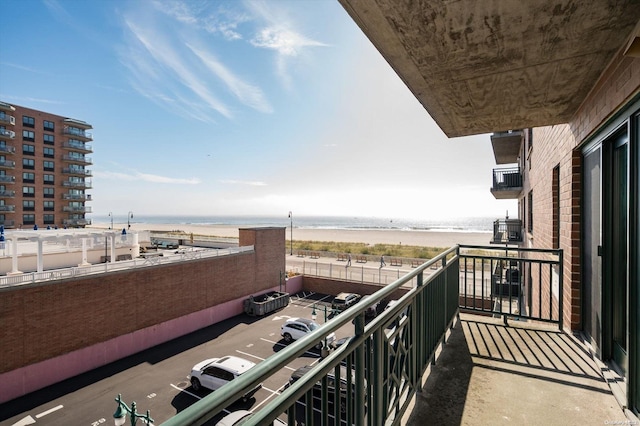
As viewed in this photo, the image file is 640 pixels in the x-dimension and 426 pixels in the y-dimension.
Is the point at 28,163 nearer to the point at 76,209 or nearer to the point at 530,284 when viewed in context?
the point at 76,209

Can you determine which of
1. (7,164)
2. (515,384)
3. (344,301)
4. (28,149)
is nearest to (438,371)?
(515,384)

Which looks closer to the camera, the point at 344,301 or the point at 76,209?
the point at 344,301

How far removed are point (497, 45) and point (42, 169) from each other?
58.0 meters

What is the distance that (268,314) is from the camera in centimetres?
2005

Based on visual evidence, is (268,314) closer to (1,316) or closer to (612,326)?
(1,316)

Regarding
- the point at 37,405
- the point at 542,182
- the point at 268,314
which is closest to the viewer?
the point at 542,182

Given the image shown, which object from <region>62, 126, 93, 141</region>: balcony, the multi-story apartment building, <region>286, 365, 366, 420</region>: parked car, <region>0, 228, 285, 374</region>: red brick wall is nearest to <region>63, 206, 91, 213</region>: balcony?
the multi-story apartment building

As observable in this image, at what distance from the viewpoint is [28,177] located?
4197 centimetres

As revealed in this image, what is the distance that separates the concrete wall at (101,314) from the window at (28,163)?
135 feet

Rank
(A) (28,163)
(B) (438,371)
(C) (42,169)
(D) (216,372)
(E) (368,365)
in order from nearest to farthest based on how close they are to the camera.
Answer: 1. (E) (368,365)
2. (B) (438,371)
3. (D) (216,372)
4. (A) (28,163)
5. (C) (42,169)

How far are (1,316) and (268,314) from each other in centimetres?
1246

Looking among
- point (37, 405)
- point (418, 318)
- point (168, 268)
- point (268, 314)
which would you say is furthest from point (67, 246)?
point (418, 318)

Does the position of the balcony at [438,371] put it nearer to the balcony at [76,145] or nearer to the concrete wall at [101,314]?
the concrete wall at [101,314]

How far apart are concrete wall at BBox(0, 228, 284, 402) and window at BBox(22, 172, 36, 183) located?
4095cm
